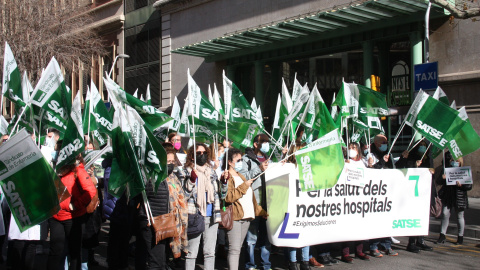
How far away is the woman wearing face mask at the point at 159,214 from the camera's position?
6156 millimetres

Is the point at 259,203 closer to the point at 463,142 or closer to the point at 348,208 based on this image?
the point at 348,208

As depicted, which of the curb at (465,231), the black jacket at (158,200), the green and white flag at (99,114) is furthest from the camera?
the curb at (465,231)

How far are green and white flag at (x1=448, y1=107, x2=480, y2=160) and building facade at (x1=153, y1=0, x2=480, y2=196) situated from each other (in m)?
7.44

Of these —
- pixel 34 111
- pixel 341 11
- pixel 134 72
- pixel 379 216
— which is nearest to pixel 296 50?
pixel 341 11

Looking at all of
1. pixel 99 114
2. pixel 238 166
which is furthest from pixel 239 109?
pixel 99 114

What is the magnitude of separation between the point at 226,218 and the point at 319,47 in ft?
46.6

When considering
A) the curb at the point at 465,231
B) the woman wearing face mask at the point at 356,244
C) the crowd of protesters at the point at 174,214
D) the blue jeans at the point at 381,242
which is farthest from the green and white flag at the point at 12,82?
the curb at the point at 465,231

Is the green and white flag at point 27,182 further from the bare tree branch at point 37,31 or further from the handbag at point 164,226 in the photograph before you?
the bare tree branch at point 37,31

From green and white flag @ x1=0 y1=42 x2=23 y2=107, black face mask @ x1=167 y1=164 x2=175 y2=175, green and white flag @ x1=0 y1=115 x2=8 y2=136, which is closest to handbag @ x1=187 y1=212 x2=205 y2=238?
black face mask @ x1=167 y1=164 x2=175 y2=175

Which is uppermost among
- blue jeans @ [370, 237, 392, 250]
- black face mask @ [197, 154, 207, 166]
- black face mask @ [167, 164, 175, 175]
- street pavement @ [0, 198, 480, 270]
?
black face mask @ [197, 154, 207, 166]

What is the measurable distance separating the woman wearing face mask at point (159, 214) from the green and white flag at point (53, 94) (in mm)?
1667

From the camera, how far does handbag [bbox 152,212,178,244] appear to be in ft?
19.9

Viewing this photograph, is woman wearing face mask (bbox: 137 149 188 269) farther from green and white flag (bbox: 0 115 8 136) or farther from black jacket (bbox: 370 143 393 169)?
black jacket (bbox: 370 143 393 169)

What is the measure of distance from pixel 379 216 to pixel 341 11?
32.1 ft
